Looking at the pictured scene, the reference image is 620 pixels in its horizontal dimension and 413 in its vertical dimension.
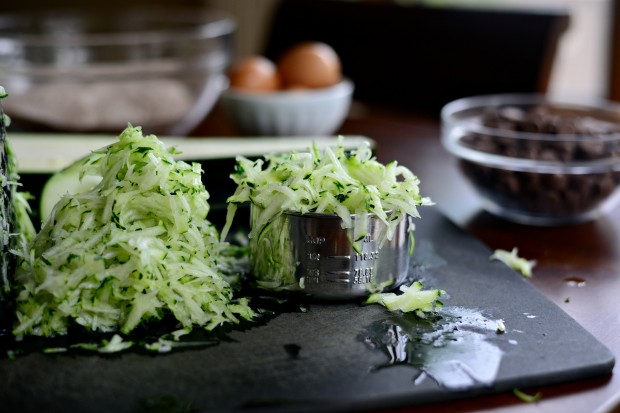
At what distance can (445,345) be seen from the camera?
118 centimetres

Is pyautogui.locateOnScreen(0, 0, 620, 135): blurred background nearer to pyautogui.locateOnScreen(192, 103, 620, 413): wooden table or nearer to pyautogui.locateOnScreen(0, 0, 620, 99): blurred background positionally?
pyautogui.locateOnScreen(0, 0, 620, 99): blurred background

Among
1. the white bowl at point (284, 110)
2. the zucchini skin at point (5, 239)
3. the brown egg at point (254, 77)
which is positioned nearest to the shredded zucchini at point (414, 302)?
the zucchini skin at point (5, 239)

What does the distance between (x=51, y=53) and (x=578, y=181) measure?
164 cm

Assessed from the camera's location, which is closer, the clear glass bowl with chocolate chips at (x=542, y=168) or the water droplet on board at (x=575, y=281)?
the water droplet on board at (x=575, y=281)

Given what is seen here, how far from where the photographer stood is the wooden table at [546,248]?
1.06 meters

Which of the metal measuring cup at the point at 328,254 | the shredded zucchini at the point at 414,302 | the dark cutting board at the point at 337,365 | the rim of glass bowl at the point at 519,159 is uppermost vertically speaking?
the rim of glass bowl at the point at 519,159

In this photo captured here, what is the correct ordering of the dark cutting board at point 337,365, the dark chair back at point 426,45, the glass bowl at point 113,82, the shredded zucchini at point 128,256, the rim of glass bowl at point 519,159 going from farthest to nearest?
the dark chair back at point 426,45 < the glass bowl at point 113,82 < the rim of glass bowl at point 519,159 < the shredded zucchini at point 128,256 < the dark cutting board at point 337,365

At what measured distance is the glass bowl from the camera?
2.38 metres

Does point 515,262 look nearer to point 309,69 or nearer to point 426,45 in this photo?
point 309,69

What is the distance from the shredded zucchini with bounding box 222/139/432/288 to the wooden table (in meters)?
0.34

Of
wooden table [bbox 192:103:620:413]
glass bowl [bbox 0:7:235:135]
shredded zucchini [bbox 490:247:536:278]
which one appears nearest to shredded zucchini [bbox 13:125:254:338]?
wooden table [bbox 192:103:620:413]

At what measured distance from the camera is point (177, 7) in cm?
538

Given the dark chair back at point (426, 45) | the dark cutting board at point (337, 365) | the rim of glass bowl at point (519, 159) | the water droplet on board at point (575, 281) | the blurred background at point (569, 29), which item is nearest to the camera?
the dark cutting board at point (337, 365)

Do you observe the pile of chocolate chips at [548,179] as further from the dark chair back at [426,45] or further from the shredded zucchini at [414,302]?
the dark chair back at [426,45]
